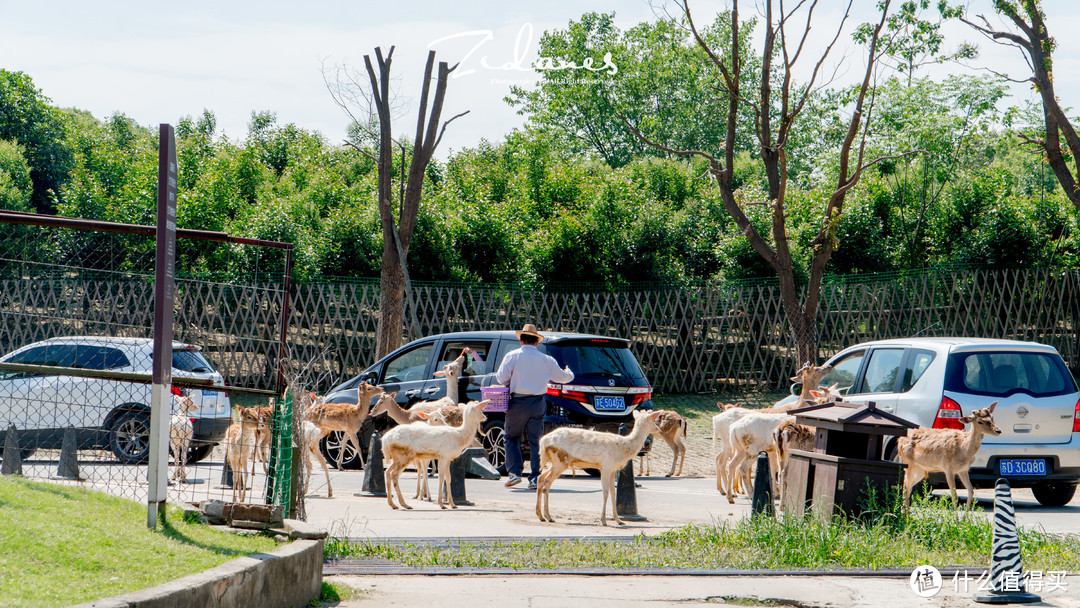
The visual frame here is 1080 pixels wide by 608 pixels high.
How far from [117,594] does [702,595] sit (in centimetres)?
338

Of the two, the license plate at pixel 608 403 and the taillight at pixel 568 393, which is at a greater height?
the taillight at pixel 568 393

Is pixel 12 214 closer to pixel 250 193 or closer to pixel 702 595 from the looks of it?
pixel 702 595

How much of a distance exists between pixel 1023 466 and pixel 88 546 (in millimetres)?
8736

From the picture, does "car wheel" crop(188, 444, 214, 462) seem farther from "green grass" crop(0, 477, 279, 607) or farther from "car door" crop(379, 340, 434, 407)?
"green grass" crop(0, 477, 279, 607)

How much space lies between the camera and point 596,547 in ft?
23.8

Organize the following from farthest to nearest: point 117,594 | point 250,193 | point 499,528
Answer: point 250,193 < point 499,528 < point 117,594

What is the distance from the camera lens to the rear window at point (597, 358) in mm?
11945

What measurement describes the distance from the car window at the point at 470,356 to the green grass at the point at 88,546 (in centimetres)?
639

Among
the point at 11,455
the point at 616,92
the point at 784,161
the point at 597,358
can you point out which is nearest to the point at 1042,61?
the point at 784,161

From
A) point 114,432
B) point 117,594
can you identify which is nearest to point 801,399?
point 114,432

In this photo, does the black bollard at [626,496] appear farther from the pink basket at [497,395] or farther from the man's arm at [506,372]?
the pink basket at [497,395]

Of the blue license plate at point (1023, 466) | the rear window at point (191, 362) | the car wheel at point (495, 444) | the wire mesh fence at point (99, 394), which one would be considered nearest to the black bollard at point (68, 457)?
the wire mesh fence at point (99, 394)

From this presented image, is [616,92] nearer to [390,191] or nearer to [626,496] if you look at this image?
[390,191]

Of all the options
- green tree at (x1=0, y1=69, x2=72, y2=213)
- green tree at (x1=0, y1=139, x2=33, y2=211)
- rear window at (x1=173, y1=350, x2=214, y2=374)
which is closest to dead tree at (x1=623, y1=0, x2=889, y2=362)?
rear window at (x1=173, y1=350, x2=214, y2=374)
